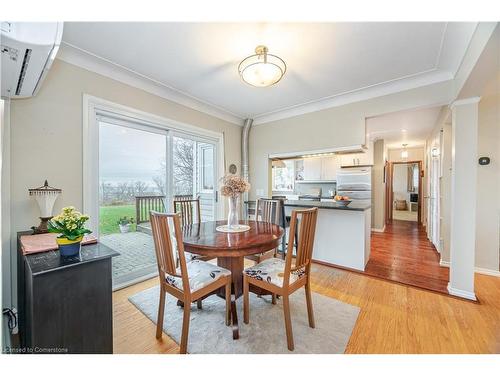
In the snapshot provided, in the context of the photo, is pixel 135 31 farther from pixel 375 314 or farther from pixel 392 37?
pixel 375 314

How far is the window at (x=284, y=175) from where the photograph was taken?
253 inches

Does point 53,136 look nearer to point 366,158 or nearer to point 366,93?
point 366,93

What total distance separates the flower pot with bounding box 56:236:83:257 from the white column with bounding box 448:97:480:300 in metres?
3.38

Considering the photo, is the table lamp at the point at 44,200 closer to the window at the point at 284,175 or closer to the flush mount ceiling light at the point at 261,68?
the flush mount ceiling light at the point at 261,68

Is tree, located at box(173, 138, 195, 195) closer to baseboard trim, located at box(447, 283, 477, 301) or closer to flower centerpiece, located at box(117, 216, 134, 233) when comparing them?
flower centerpiece, located at box(117, 216, 134, 233)

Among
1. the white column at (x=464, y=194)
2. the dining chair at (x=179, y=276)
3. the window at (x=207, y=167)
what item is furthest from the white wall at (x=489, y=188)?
the window at (x=207, y=167)

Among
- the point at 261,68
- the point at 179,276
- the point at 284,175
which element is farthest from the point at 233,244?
the point at 284,175

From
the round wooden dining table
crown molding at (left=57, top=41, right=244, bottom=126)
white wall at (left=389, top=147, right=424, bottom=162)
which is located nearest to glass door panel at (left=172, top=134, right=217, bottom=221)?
crown molding at (left=57, top=41, right=244, bottom=126)

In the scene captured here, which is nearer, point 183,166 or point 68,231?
point 68,231

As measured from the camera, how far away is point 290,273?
170cm

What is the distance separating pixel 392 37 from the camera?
1.86 metres

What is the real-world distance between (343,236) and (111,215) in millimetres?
3083

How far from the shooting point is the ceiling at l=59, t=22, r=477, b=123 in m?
1.77
